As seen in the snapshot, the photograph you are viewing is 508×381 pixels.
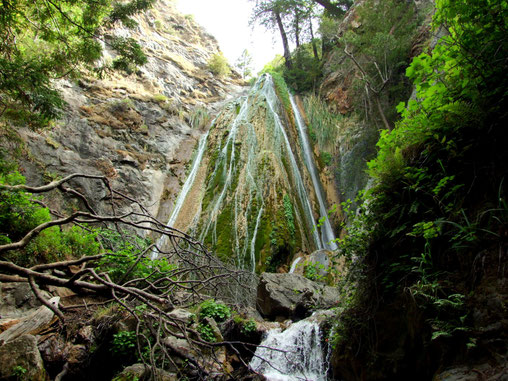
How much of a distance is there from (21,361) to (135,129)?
11.4m

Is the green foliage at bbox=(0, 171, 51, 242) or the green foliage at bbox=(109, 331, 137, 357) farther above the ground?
the green foliage at bbox=(0, 171, 51, 242)

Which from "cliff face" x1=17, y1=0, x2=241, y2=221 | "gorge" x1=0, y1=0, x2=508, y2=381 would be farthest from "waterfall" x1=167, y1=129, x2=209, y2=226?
"cliff face" x1=17, y1=0, x2=241, y2=221

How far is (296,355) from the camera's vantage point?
437 cm

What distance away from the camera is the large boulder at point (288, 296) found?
568cm

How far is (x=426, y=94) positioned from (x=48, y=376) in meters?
5.33

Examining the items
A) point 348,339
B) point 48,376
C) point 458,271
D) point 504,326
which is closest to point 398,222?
point 458,271

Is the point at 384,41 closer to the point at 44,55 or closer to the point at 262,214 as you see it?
the point at 262,214

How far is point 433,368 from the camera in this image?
211 cm

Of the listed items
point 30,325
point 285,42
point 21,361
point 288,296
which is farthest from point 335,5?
point 21,361

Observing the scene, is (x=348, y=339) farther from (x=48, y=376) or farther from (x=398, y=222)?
(x=48, y=376)

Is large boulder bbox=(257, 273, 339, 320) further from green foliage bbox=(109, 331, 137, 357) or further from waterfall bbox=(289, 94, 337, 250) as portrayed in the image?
waterfall bbox=(289, 94, 337, 250)

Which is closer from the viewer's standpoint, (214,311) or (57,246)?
(214,311)

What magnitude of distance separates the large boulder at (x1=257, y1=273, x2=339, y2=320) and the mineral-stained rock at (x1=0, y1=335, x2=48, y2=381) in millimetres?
3912

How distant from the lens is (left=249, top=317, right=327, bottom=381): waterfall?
4.12 meters
